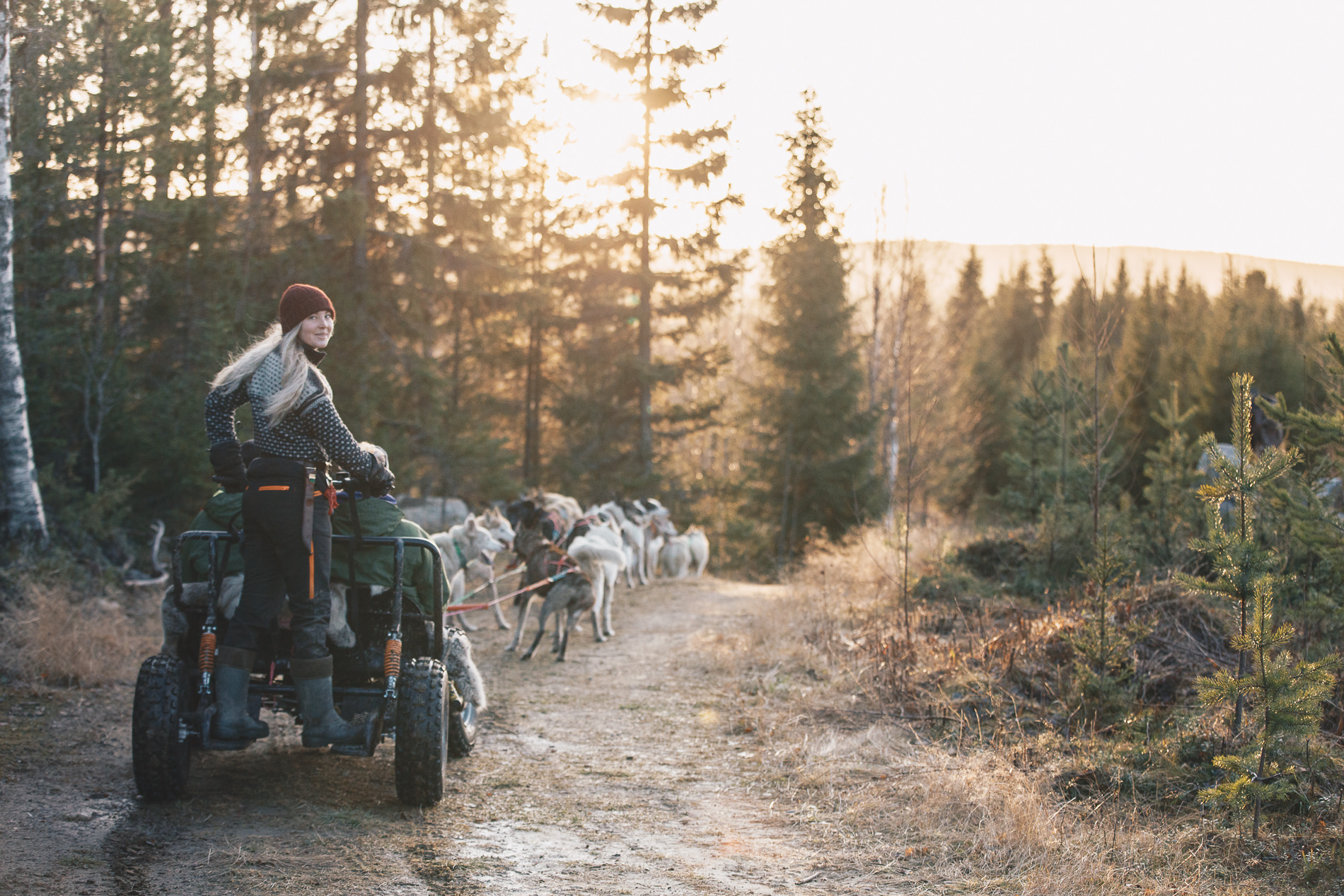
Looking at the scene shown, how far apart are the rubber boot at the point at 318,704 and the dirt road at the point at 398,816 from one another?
438 millimetres

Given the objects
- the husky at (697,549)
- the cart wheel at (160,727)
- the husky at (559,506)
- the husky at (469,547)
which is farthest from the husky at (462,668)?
the husky at (697,549)

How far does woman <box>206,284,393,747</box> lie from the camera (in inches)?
160

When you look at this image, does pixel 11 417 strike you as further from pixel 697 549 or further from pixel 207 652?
pixel 697 549

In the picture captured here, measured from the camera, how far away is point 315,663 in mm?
4223

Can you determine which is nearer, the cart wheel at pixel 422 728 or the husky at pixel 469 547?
the cart wheel at pixel 422 728

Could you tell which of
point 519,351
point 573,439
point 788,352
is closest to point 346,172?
point 519,351

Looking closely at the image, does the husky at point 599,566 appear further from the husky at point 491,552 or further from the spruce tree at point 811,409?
the spruce tree at point 811,409

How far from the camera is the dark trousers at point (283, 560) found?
4035 mm

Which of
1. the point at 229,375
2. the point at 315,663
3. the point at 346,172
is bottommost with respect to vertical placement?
the point at 315,663

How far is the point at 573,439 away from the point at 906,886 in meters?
22.3

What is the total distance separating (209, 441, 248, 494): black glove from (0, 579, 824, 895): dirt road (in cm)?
158

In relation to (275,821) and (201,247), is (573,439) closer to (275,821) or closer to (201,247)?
(201,247)

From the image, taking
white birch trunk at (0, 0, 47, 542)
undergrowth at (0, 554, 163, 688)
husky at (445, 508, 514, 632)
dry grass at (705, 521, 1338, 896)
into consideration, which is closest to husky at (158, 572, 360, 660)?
dry grass at (705, 521, 1338, 896)

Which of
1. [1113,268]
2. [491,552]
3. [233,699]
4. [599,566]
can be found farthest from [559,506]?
[233,699]
